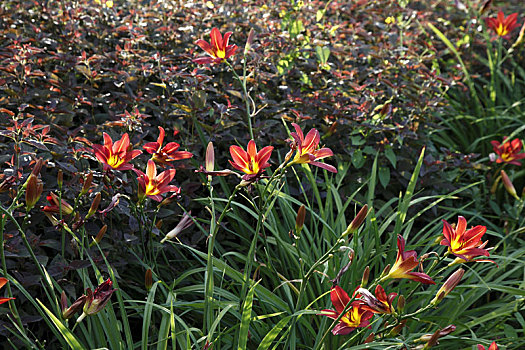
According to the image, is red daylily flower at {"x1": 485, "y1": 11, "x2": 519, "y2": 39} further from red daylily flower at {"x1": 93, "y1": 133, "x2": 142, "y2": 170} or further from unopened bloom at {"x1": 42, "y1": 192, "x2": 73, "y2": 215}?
unopened bloom at {"x1": 42, "y1": 192, "x2": 73, "y2": 215}

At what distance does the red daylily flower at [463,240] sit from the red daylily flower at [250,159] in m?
0.45

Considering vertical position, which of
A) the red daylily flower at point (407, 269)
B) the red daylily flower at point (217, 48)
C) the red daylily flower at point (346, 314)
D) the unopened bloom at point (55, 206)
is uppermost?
the red daylily flower at point (217, 48)

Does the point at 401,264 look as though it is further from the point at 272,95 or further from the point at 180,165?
the point at 272,95

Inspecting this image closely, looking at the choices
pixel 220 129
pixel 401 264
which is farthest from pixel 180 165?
pixel 401 264

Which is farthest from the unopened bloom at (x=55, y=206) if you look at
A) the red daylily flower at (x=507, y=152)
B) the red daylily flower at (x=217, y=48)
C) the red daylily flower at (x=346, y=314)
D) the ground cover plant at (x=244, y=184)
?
the red daylily flower at (x=507, y=152)

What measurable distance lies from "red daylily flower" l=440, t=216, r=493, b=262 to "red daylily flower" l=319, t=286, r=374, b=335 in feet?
0.83

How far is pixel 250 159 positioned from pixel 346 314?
42cm

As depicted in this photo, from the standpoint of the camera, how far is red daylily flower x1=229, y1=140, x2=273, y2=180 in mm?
1252

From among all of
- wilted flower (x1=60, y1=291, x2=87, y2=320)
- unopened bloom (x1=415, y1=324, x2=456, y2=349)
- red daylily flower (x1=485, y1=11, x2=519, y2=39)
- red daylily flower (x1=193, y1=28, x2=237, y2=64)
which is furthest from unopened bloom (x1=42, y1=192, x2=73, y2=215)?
red daylily flower (x1=485, y1=11, x2=519, y2=39)

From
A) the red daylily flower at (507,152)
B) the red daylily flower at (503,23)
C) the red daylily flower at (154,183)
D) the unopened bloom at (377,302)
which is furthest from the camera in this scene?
the red daylily flower at (503,23)

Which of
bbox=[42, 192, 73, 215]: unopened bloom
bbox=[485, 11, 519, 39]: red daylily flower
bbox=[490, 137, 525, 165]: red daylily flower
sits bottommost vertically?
bbox=[490, 137, 525, 165]: red daylily flower

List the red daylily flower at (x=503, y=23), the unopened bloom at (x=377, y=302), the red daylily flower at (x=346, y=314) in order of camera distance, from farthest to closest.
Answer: the red daylily flower at (x=503, y=23)
the red daylily flower at (x=346, y=314)
the unopened bloom at (x=377, y=302)

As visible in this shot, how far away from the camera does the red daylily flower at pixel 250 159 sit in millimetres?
1252

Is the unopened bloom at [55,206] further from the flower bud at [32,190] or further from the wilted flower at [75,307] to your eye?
the wilted flower at [75,307]
